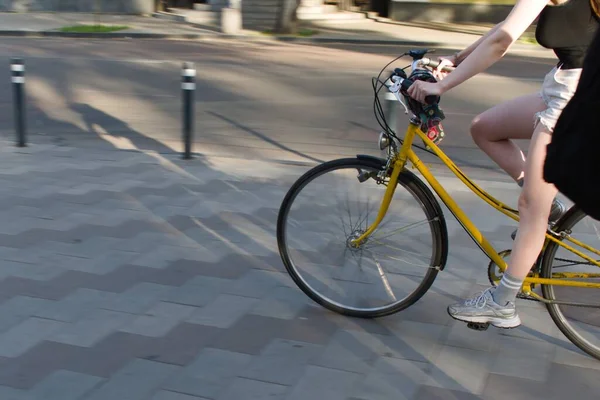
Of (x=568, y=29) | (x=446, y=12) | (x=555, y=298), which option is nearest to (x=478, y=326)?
→ (x=555, y=298)

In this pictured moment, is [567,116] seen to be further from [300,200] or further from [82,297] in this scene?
[82,297]

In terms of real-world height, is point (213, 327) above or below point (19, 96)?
below

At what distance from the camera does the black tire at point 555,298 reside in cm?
319

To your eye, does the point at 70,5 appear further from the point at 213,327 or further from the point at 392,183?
the point at 392,183

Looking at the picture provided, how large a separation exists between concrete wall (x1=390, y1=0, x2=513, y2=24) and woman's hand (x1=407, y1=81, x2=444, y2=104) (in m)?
27.0

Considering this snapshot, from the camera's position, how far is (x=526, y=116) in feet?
10.5

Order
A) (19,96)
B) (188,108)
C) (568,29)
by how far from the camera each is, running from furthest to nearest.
A: (19,96) → (188,108) → (568,29)

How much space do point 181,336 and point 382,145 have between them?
4.43 feet

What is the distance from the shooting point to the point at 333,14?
97.8ft

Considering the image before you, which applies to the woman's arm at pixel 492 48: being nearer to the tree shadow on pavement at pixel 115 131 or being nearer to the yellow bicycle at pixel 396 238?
the yellow bicycle at pixel 396 238

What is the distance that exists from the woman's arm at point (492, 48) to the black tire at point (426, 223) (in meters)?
0.44

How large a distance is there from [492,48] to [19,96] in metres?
6.13

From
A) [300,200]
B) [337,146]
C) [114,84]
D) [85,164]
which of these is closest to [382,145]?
[300,200]

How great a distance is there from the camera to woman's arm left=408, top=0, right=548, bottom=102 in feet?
9.53
